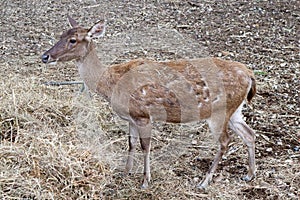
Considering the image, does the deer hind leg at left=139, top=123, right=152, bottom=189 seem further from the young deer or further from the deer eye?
the deer eye

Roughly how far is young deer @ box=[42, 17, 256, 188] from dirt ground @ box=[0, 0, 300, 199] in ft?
1.13

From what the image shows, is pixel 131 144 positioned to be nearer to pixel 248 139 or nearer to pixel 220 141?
pixel 220 141

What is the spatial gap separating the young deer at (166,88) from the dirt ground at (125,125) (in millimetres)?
345

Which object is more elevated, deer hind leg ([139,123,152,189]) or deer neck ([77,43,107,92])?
deer neck ([77,43,107,92])

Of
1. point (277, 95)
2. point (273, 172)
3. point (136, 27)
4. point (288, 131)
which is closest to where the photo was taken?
point (273, 172)

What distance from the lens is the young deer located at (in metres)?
4.63

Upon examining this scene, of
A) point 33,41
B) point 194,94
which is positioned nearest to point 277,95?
point 194,94

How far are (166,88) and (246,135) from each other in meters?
0.91

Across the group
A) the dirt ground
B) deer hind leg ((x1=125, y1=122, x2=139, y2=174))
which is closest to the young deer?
deer hind leg ((x1=125, y1=122, x2=139, y2=174))

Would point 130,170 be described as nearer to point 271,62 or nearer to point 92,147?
point 92,147

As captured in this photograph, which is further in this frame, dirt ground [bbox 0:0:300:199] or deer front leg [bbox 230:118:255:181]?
deer front leg [bbox 230:118:255:181]

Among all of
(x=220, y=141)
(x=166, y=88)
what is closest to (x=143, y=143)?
(x=166, y=88)

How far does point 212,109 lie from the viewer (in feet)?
15.3

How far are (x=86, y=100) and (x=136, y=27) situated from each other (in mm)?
3085
